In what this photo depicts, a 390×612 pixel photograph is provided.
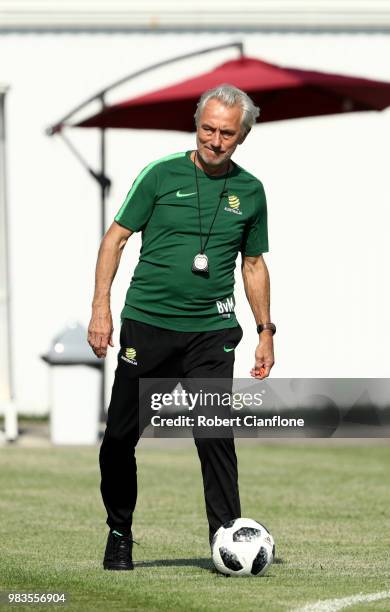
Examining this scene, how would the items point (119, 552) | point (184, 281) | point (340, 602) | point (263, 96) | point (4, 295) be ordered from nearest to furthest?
point (340, 602) < point (184, 281) < point (119, 552) < point (263, 96) < point (4, 295)

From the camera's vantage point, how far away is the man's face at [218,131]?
23.7 ft

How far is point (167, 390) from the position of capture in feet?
24.4

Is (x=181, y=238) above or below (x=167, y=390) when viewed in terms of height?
above

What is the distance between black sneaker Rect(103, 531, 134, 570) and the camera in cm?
754

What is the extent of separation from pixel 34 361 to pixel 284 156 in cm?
365

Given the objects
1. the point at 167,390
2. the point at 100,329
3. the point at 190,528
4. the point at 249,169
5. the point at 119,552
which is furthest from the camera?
the point at 249,169

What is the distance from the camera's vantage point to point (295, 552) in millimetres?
8516

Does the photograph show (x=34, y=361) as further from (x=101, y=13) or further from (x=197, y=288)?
(x=197, y=288)

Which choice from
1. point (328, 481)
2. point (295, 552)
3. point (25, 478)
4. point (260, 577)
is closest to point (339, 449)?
point (328, 481)

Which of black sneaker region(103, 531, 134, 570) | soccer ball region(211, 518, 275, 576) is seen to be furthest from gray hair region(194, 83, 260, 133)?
black sneaker region(103, 531, 134, 570)

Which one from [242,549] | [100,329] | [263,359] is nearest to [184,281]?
[100,329]

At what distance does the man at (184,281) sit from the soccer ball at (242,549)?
0.17 m

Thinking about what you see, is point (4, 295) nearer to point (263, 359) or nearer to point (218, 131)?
point (263, 359)

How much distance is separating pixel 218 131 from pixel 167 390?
117 centimetres
